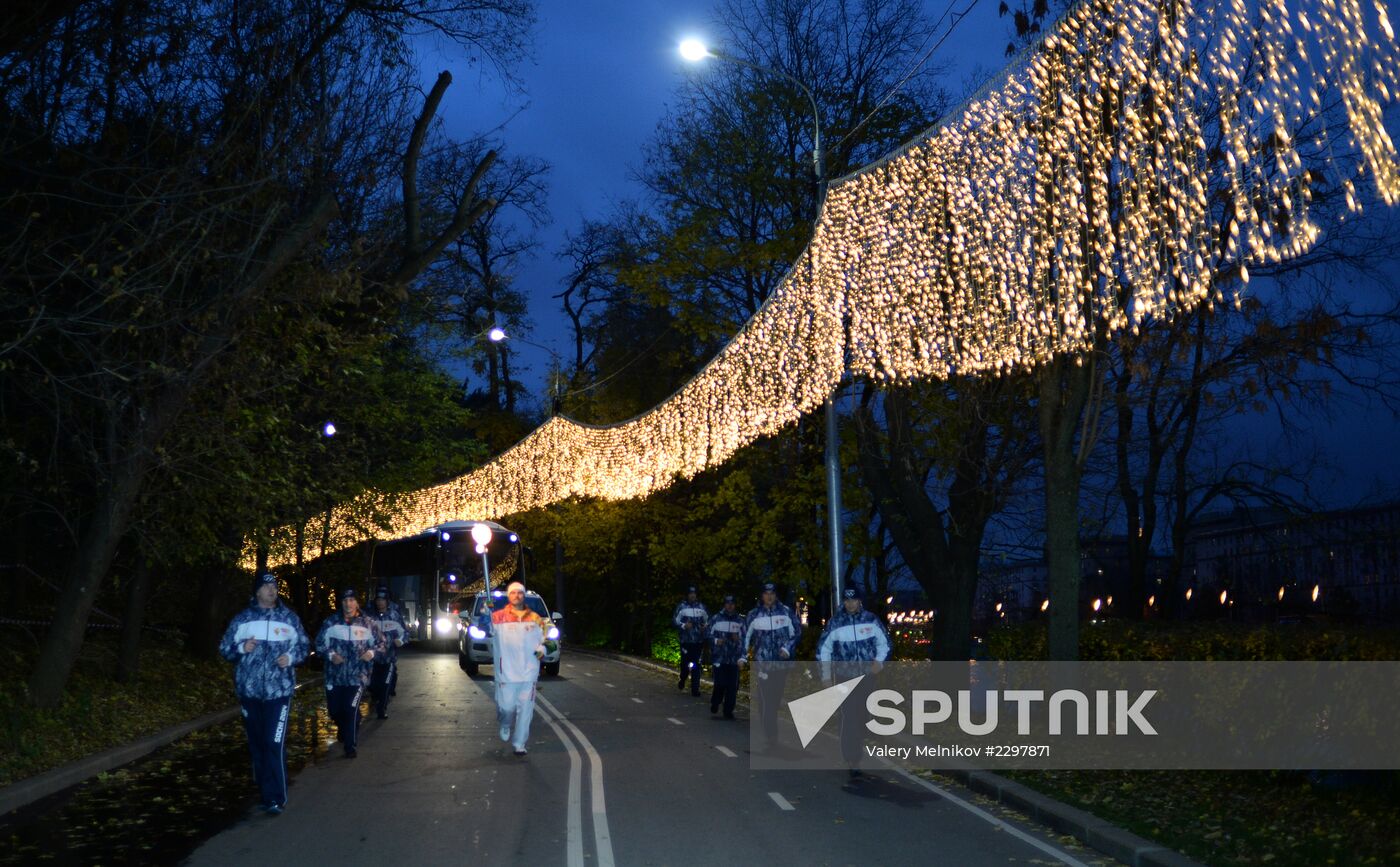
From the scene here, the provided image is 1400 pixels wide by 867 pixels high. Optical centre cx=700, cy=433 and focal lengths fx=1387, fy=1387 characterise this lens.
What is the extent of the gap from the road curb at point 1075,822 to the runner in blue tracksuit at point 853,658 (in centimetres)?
107

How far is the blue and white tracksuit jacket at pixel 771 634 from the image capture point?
16797 mm

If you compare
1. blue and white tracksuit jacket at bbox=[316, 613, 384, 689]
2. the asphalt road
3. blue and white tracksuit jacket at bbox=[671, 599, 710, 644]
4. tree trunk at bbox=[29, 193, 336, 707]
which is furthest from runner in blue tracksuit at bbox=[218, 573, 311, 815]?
blue and white tracksuit jacket at bbox=[671, 599, 710, 644]

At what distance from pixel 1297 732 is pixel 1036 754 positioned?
11.7 feet

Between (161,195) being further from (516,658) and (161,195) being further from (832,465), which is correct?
(832,465)

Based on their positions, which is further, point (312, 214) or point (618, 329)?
point (618, 329)

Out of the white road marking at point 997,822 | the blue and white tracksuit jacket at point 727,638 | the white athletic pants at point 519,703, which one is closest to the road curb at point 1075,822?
the white road marking at point 997,822

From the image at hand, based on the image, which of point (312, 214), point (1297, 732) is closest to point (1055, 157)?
point (1297, 732)

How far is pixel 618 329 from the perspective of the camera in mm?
50438

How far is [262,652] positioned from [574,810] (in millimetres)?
2931

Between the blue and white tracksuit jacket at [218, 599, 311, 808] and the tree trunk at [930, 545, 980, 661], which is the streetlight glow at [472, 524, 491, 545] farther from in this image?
the blue and white tracksuit jacket at [218, 599, 311, 808]

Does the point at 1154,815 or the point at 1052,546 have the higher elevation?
the point at 1052,546

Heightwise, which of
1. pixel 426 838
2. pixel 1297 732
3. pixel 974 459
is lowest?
pixel 426 838

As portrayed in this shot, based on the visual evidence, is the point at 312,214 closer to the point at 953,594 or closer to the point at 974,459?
the point at 974,459
